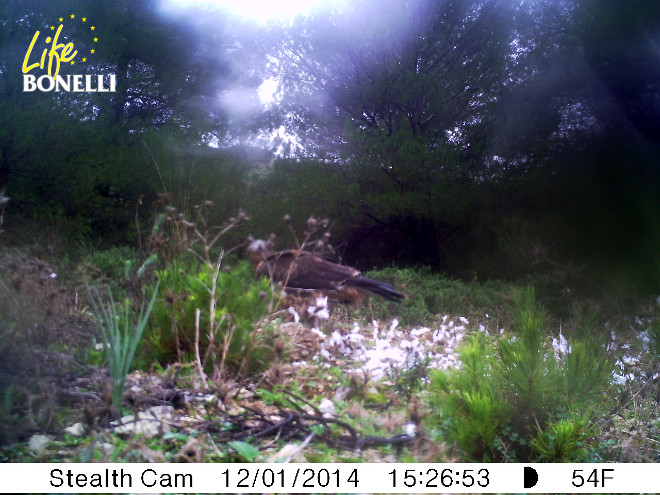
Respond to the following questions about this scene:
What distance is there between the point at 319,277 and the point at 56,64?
5.61 ft

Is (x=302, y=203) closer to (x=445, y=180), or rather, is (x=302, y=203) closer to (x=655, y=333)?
(x=445, y=180)

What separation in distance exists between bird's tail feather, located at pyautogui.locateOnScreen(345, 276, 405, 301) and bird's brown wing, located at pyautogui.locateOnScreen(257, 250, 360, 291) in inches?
2.6

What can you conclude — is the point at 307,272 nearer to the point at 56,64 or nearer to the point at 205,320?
the point at 205,320

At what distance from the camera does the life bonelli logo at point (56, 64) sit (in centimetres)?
264

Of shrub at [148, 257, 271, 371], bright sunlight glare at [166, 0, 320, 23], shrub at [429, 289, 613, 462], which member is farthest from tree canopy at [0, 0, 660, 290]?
shrub at [429, 289, 613, 462]

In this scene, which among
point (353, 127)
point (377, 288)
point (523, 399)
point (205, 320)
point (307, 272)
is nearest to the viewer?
point (523, 399)

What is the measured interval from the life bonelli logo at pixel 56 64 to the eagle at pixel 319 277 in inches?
48.7

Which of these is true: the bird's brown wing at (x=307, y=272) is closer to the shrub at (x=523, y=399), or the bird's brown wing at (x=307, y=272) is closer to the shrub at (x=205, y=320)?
the shrub at (x=205, y=320)

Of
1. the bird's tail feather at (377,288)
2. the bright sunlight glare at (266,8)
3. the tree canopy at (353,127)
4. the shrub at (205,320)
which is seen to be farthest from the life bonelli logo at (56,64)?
the bird's tail feather at (377,288)

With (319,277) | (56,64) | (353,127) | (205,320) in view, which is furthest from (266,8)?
(205,320)

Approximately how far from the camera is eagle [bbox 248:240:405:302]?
253cm

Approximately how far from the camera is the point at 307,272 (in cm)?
262

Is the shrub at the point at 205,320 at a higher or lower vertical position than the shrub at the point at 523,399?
higher

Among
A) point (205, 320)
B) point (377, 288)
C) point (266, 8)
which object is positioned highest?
point (266, 8)
